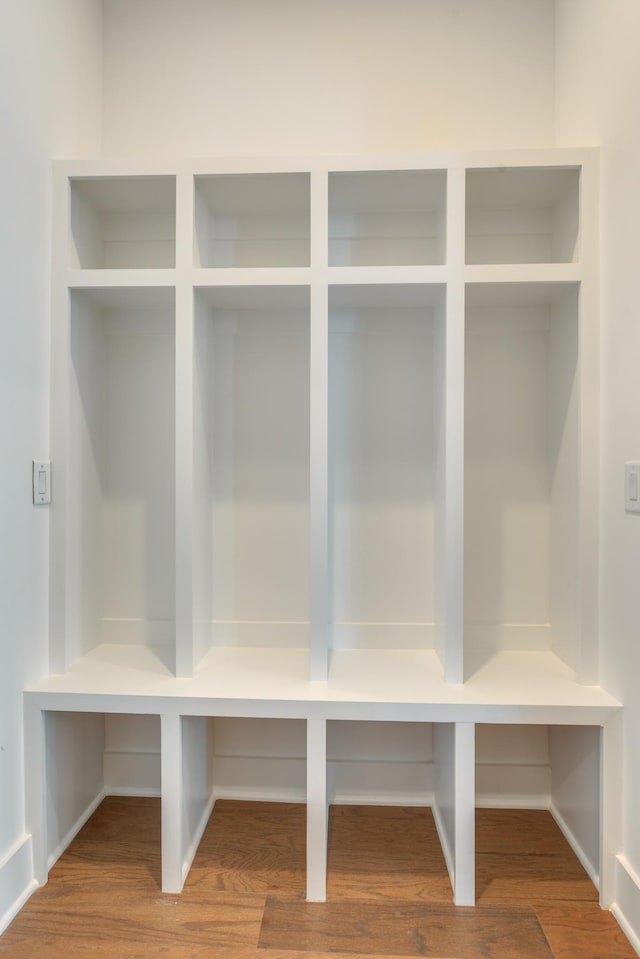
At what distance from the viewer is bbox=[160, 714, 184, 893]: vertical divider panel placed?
1.54 metres

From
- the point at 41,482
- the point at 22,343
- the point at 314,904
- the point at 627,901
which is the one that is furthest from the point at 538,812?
the point at 22,343

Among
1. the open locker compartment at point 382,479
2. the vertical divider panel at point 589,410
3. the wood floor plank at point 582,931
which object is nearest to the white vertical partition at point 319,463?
the open locker compartment at point 382,479

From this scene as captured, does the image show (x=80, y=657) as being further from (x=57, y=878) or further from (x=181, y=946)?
(x=181, y=946)

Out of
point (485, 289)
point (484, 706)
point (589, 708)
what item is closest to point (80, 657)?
point (484, 706)

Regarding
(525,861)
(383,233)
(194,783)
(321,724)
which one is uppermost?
(383,233)

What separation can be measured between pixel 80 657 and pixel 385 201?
1.82 metres

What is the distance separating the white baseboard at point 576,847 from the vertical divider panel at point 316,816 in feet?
2.51

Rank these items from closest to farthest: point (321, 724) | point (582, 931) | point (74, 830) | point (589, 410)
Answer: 1. point (582, 931)
2. point (321, 724)
3. point (589, 410)
4. point (74, 830)

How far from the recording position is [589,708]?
4.86ft

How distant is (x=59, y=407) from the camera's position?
1703 millimetres

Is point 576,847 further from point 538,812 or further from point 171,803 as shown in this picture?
point 171,803

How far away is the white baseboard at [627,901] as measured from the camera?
1.38m

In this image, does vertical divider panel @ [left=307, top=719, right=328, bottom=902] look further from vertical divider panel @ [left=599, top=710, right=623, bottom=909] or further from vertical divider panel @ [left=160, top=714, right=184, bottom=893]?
vertical divider panel @ [left=599, top=710, right=623, bottom=909]

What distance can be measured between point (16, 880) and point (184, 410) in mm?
1358
